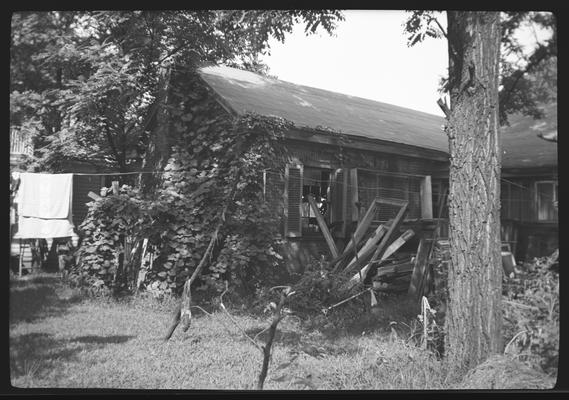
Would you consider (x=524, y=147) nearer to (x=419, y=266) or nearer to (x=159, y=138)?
(x=419, y=266)

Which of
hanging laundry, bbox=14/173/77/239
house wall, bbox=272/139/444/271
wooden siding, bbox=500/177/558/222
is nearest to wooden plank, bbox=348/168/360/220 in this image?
house wall, bbox=272/139/444/271

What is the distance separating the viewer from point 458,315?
4012mm

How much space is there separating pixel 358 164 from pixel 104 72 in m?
3.90

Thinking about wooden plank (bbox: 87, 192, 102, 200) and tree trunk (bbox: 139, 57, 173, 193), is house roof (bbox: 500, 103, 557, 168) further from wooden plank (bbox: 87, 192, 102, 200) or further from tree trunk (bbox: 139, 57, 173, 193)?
wooden plank (bbox: 87, 192, 102, 200)

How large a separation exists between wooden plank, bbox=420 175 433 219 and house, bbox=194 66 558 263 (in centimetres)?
2

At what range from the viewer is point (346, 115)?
333 inches

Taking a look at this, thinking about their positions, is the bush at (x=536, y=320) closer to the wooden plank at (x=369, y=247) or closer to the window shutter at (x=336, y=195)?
the wooden plank at (x=369, y=247)

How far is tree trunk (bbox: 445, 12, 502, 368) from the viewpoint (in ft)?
13.0

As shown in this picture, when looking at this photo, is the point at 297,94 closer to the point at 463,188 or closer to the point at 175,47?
the point at 175,47

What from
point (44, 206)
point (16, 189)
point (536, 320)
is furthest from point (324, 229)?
point (16, 189)

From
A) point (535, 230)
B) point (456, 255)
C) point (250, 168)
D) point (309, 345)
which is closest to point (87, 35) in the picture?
point (250, 168)

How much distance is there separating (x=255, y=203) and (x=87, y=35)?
135 inches

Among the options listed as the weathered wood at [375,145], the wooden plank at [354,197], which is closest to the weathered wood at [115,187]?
the weathered wood at [375,145]

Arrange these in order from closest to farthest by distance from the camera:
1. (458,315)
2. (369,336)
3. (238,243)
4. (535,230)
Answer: (458,315) < (369,336) < (238,243) < (535,230)
